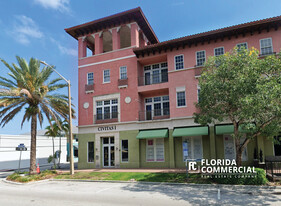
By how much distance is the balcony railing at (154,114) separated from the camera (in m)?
23.2

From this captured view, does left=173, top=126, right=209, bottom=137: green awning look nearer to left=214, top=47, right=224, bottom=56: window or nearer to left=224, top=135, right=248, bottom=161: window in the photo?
left=224, top=135, right=248, bottom=161: window

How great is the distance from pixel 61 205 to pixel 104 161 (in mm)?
14257

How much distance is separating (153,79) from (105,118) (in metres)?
6.55

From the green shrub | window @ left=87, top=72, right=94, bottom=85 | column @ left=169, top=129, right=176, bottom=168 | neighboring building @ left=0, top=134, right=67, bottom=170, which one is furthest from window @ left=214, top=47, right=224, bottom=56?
neighboring building @ left=0, top=134, right=67, bottom=170

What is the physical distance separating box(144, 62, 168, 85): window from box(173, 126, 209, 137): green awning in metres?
5.67

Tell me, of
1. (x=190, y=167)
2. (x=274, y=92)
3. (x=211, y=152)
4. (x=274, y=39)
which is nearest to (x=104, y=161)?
(x=190, y=167)

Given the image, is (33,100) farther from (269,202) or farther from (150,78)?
(269,202)

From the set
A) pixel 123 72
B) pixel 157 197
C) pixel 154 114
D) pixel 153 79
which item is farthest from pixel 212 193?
pixel 123 72

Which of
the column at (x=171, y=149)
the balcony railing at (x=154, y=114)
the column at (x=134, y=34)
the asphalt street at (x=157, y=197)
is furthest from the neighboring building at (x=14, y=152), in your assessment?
the column at (x=171, y=149)

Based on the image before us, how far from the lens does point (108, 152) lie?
79.7ft

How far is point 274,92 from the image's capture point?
38.1 ft

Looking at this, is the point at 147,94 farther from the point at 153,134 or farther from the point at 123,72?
the point at 153,134

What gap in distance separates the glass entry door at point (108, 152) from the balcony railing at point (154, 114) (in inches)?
162

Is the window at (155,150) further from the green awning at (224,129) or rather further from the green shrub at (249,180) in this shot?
the green shrub at (249,180)
